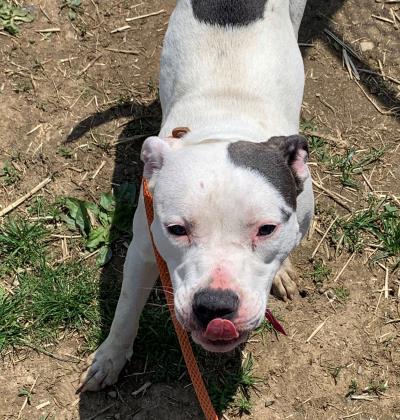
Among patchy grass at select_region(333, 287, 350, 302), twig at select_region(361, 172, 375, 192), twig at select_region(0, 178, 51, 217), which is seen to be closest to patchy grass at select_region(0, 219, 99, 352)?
twig at select_region(0, 178, 51, 217)

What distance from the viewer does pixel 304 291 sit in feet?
16.9

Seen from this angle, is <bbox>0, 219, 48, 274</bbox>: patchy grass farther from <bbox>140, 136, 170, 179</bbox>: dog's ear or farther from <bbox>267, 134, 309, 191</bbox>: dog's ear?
<bbox>267, 134, 309, 191</bbox>: dog's ear

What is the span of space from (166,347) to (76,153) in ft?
5.78

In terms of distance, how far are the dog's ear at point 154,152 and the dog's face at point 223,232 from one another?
126 millimetres

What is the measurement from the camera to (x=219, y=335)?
320cm

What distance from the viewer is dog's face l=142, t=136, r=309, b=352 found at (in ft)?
10.4

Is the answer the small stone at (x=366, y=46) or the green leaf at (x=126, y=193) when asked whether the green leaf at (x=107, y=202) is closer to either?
the green leaf at (x=126, y=193)

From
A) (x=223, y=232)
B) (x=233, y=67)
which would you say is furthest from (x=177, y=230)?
(x=233, y=67)

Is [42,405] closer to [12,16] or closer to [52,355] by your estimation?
[52,355]

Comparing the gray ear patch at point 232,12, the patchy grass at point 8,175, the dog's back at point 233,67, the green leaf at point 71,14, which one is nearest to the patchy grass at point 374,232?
the dog's back at point 233,67

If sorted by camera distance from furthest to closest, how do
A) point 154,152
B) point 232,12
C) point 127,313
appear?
1. point 232,12
2. point 127,313
3. point 154,152

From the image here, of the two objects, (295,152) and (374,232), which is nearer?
(295,152)

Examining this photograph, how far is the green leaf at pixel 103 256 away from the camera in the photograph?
5133 mm

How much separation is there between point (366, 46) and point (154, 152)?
3526 millimetres
